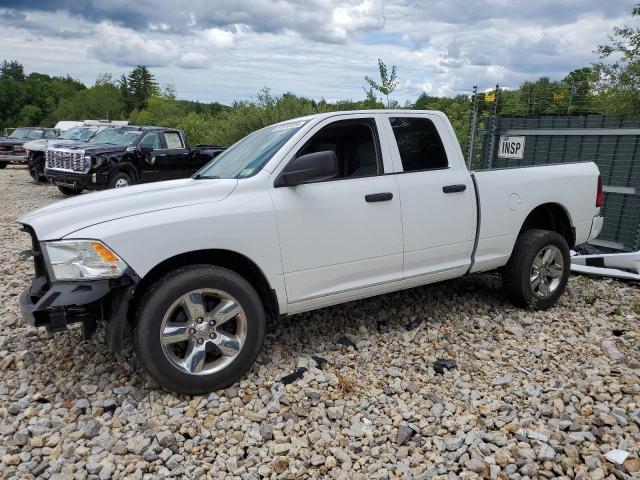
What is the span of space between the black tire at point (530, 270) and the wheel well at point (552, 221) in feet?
0.77

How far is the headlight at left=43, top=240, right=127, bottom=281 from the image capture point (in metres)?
3.05

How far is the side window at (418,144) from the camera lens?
420 centimetres

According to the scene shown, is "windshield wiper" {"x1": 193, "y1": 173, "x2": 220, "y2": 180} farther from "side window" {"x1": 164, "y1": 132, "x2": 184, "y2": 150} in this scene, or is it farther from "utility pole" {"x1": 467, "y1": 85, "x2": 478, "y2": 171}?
"side window" {"x1": 164, "y1": 132, "x2": 184, "y2": 150}

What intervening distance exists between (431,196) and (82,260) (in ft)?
8.62

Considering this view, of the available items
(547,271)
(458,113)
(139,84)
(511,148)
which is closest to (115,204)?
(547,271)

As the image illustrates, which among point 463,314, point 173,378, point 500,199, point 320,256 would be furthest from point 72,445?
point 500,199

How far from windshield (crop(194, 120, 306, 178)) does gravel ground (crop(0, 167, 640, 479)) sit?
1447 mm

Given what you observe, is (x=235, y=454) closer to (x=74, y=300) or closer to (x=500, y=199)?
(x=74, y=300)

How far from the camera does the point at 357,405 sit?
3361 millimetres

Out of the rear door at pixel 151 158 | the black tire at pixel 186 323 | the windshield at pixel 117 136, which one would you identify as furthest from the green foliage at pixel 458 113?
the black tire at pixel 186 323

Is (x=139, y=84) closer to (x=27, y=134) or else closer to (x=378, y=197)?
(x=27, y=134)

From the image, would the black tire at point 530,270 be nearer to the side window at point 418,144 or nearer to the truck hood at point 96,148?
the side window at point 418,144

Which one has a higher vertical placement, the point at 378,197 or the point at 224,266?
the point at 378,197

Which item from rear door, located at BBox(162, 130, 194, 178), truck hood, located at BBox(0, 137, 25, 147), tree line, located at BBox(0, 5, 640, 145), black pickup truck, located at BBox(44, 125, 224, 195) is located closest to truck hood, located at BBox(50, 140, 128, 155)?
black pickup truck, located at BBox(44, 125, 224, 195)
